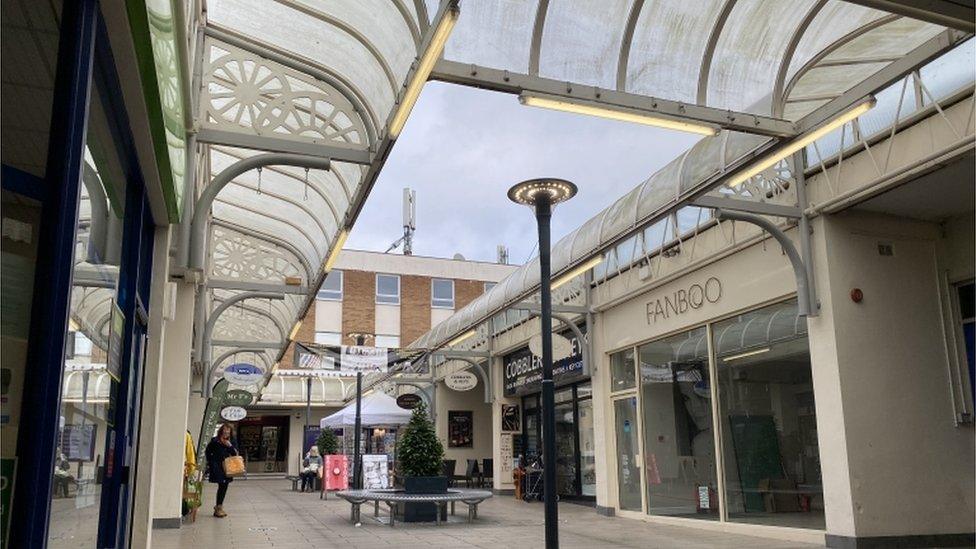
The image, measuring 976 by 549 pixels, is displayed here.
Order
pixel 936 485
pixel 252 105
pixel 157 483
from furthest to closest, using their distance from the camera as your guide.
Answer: pixel 157 483, pixel 936 485, pixel 252 105

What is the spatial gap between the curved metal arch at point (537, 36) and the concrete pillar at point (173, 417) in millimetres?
5722

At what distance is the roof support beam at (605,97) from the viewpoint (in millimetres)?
5523

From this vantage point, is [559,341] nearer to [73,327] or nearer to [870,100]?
[870,100]

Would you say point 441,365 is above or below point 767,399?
above

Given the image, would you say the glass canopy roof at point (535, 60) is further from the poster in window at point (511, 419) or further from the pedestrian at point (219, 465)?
the poster in window at point (511, 419)

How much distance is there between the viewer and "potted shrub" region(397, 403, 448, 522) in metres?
13.3

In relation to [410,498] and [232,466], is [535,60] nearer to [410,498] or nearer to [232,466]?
[410,498]

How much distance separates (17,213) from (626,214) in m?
10.4

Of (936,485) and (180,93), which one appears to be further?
(936,485)

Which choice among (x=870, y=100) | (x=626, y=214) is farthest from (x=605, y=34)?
(x=626, y=214)

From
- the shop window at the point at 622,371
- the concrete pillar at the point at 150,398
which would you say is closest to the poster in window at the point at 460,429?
A: the shop window at the point at 622,371

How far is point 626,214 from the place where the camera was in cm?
1189

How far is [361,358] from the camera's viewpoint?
60.4 feet

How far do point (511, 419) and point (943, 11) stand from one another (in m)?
18.9
